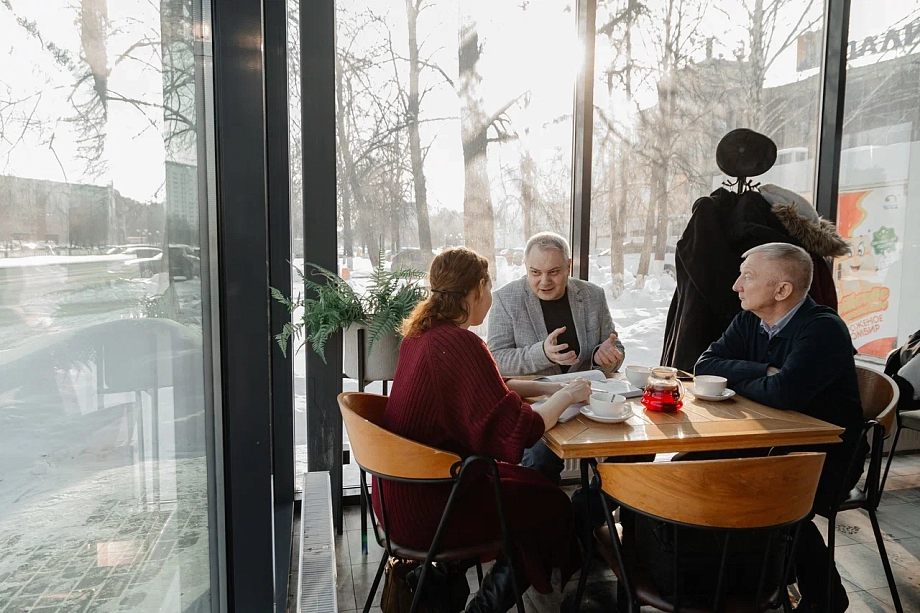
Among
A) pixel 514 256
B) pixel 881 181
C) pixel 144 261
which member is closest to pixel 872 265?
pixel 881 181

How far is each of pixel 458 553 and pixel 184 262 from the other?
1176mm

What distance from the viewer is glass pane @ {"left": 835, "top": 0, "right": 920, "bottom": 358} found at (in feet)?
12.6

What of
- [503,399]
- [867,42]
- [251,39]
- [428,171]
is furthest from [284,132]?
[867,42]

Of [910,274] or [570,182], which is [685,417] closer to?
[570,182]

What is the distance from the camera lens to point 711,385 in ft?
7.43

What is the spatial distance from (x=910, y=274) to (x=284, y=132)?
3.87m

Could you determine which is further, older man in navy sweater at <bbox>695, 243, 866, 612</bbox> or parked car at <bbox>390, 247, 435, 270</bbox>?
parked car at <bbox>390, 247, 435, 270</bbox>

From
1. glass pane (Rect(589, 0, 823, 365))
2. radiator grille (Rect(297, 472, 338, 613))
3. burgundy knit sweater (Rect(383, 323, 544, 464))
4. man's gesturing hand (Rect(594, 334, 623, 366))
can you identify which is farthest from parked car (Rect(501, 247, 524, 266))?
radiator grille (Rect(297, 472, 338, 613))

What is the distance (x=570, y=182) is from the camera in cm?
354

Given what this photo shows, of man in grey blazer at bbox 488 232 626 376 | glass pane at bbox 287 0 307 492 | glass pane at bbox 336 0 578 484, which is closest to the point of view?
man in grey blazer at bbox 488 232 626 376

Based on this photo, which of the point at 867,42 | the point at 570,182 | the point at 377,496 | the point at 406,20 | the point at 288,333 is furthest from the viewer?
the point at 867,42

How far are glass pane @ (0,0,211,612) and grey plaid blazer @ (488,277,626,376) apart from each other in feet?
5.88

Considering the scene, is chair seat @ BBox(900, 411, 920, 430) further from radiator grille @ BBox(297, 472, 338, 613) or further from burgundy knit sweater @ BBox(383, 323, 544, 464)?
radiator grille @ BBox(297, 472, 338, 613)

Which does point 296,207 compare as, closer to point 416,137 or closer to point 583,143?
point 416,137
